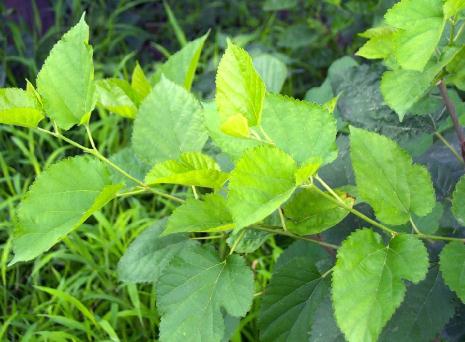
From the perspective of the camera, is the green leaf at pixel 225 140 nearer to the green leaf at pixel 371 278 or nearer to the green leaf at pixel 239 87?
the green leaf at pixel 239 87

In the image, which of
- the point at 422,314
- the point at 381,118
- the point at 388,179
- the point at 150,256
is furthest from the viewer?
the point at 381,118

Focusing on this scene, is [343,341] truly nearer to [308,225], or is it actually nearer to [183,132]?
[308,225]

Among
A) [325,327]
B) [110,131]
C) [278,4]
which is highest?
[325,327]

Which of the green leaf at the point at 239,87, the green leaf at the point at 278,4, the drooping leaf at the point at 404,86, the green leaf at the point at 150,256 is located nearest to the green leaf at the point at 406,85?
the drooping leaf at the point at 404,86

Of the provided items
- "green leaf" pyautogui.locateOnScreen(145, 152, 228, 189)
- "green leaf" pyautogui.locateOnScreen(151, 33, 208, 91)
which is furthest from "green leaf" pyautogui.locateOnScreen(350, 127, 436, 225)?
"green leaf" pyautogui.locateOnScreen(151, 33, 208, 91)

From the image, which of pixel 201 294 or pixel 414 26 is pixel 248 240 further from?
pixel 414 26

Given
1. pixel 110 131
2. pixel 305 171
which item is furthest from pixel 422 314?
pixel 110 131

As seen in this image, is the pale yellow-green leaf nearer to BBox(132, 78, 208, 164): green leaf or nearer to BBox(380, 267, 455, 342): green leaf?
BBox(132, 78, 208, 164): green leaf
